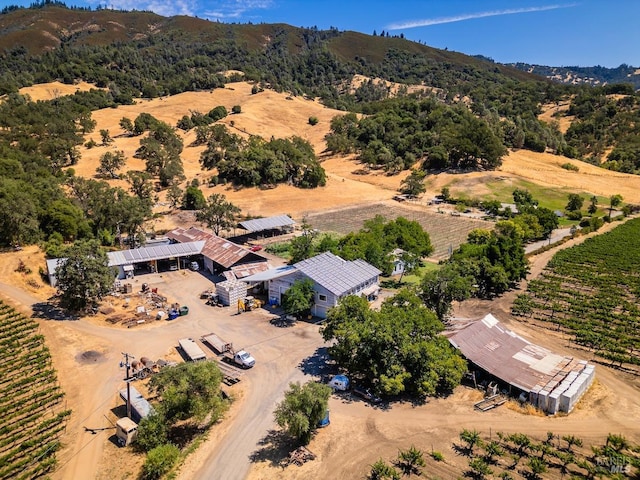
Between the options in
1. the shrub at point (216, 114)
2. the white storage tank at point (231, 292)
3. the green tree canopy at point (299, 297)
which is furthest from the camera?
the shrub at point (216, 114)

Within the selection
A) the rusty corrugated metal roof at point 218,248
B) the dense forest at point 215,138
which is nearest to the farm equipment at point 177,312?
the rusty corrugated metal roof at point 218,248

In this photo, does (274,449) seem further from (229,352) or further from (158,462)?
(229,352)

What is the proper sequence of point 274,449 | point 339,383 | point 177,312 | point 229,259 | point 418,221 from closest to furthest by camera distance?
point 274,449, point 339,383, point 177,312, point 229,259, point 418,221

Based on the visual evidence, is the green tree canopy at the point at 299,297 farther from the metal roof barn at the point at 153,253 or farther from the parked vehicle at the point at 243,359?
the metal roof barn at the point at 153,253

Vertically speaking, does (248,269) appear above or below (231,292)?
above

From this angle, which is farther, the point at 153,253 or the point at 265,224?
the point at 265,224

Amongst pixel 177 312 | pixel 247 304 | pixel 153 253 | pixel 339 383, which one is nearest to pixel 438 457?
pixel 339 383
